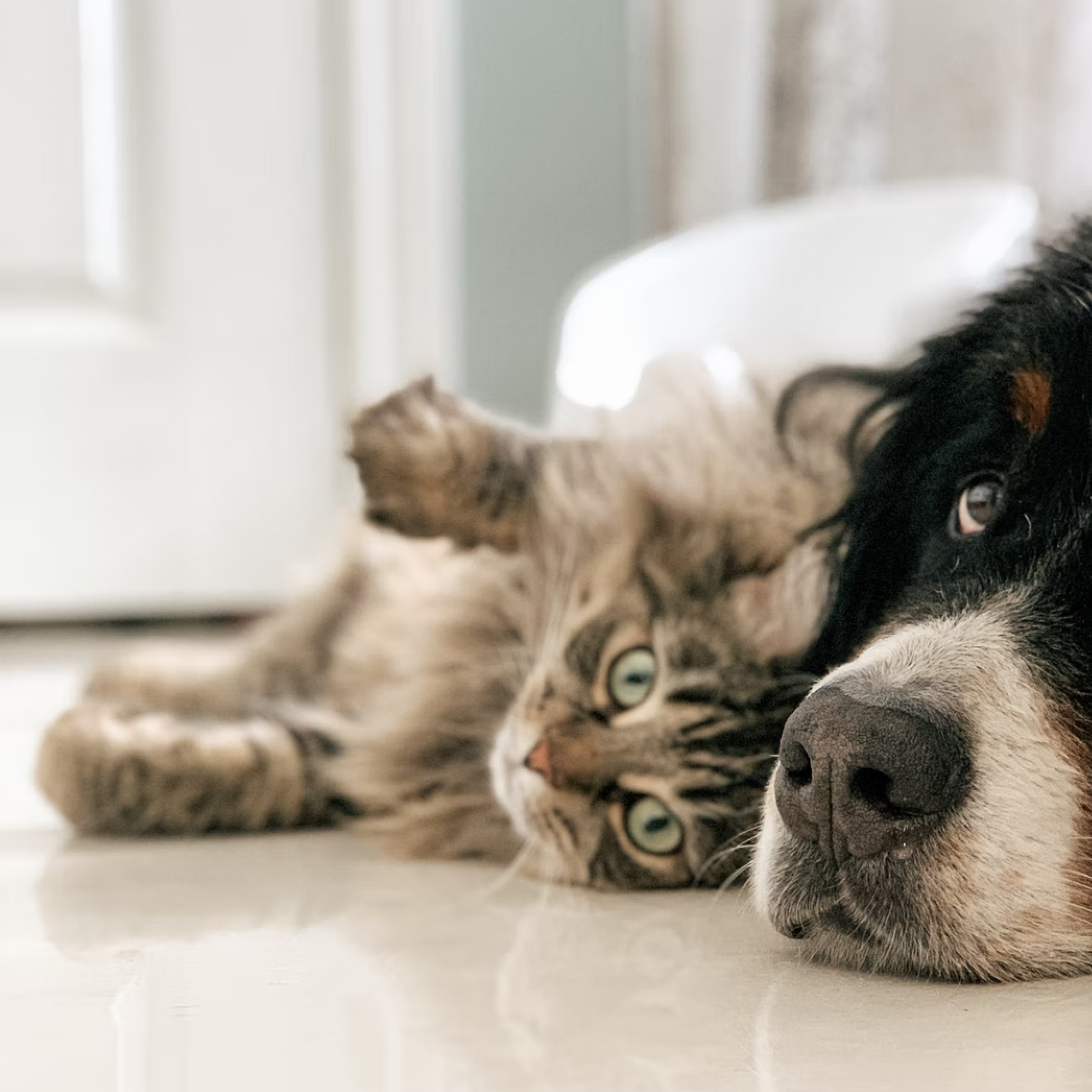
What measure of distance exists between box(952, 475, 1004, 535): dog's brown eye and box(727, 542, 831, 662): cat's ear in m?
0.16

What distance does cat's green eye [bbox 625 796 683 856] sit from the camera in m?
1.04

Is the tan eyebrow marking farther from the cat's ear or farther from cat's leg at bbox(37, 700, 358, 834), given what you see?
cat's leg at bbox(37, 700, 358, 834)

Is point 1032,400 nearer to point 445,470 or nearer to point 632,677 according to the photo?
point 632,677

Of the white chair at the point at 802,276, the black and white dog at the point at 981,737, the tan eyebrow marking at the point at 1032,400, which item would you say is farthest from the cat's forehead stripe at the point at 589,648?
the white chair at the point at 802,276

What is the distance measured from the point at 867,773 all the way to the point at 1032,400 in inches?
10.1

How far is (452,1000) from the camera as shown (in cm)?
78

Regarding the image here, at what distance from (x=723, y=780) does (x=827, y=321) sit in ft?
4.19

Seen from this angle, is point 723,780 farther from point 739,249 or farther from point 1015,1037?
point 739,249

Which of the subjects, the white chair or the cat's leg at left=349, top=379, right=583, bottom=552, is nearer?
the cat's leg at left=349, top=379, right=583, bottom=552

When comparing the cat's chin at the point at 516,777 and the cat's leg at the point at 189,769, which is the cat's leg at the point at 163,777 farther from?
the cat's chin at the point at 516,777

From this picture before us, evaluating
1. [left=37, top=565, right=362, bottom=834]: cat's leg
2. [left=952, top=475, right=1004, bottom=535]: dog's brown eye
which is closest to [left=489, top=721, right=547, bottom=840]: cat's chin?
[left=37, top=565, right=362, bottom=834]: cat's leg

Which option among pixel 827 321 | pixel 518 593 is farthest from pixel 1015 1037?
pixel 827 321

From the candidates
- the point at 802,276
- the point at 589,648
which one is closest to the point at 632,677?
the point at 589,648

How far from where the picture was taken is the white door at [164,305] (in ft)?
8.20
